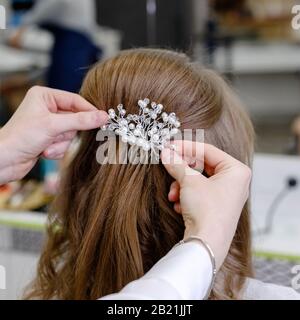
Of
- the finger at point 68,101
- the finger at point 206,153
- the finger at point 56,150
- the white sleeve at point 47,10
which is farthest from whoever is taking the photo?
the white sleeve at point 47,10

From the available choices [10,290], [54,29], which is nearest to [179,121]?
[10,290]

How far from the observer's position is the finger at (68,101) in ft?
2.82

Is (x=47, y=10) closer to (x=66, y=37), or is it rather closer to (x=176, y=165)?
(x=66, y=37)

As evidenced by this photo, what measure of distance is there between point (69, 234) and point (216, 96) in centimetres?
38

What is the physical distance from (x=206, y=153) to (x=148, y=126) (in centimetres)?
10

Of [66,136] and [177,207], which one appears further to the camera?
[66,136]

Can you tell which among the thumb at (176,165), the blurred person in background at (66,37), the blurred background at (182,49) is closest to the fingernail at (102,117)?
the thumb at (176,165)

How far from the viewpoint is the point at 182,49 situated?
3.59 feet

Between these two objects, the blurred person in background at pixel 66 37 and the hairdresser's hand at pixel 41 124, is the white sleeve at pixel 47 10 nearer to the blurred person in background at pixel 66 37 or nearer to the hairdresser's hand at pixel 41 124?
the blurred person in background at pixel 66 37

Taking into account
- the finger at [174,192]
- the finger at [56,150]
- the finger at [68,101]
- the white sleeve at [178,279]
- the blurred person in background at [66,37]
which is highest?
the blurred person in background at [66,37]

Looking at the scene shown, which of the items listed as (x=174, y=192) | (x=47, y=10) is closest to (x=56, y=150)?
(x=174, y=192)

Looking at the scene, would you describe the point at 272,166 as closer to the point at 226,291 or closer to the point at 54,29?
the point at 226,291

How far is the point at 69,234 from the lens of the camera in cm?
100
